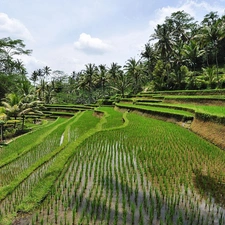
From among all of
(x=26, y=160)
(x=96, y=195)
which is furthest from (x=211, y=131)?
(x=26, y=160)

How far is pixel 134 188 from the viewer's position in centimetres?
534

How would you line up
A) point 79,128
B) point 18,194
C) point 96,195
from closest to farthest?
point 96,195, point 18,194, point 79,128

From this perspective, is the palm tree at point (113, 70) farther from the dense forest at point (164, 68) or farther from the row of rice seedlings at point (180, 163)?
the row of rice seedlings at point (180, 163)

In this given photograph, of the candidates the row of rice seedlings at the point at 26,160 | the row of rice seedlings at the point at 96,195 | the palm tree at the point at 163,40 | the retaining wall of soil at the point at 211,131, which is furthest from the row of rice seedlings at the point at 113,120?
the palm tree at the point at 163,40

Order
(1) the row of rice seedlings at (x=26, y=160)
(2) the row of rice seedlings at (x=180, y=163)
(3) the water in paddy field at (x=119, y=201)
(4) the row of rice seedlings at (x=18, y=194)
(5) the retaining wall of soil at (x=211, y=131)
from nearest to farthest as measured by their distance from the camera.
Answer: (3) the water in paddy field at (x=119, y=201)
(2) the row of rice seedlings at (x=180, y=163)
(4) the row of rice seedlings at (x=18, y=194)
(1) the row of rice seedlings at (x=26, y=160)
(5) the retaining wall of soil at (x=211, y=131)

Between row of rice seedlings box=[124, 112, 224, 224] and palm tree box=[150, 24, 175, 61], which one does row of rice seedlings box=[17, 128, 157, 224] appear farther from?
palm tree box=[150, 24, 175, 61]

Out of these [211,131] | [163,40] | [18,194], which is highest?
[163,40]

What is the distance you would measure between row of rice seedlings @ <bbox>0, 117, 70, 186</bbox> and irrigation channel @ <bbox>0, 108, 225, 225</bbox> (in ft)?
3.14

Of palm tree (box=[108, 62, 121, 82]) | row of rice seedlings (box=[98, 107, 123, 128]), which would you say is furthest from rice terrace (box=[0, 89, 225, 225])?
palm tree (box=[108, 62, 121, 82])

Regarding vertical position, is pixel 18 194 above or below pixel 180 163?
below

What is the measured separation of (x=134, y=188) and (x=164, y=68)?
33057 millimetres

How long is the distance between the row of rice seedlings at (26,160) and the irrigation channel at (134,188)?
96 centimetres

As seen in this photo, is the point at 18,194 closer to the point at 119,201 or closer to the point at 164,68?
the point at 119,201

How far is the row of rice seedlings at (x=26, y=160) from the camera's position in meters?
7.32
